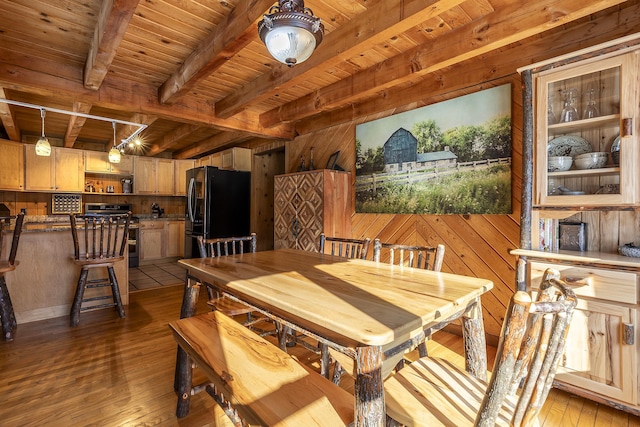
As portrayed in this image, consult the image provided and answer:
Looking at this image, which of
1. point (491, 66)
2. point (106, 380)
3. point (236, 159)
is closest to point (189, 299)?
point (106, 380)

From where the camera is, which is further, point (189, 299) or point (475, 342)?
point (189, 299)

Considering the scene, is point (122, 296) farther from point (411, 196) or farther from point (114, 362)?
point (411, 196)

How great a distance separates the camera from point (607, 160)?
72.9 inches

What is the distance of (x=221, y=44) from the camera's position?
6.77 ft

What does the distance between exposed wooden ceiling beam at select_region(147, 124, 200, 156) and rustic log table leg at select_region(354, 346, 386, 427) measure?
4.66m

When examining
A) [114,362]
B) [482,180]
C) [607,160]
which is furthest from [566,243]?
[114,362]

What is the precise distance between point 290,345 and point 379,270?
50.8 inches

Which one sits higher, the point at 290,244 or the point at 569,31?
the point at 569,31

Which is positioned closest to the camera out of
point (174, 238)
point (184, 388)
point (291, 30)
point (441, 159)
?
point (291, 30)

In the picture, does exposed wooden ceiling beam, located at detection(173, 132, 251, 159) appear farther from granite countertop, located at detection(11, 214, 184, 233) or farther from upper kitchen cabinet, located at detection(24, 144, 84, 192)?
upper kitchen cabinet, located at detection(24, 144, 84, 192)

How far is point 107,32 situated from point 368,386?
96.9 inches

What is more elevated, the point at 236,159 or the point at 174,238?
the point at 236,159

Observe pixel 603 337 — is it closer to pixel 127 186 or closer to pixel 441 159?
pixel 441 159

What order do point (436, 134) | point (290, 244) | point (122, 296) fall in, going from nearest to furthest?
point (436, 134) → point (122, 296) → point (290, 244)
